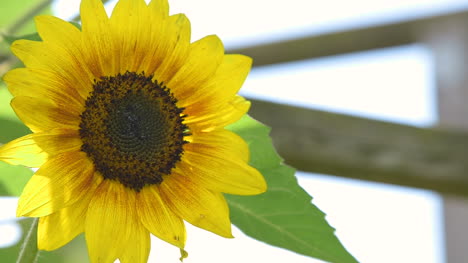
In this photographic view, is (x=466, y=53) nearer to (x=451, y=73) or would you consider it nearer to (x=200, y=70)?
(x=451, y=73)

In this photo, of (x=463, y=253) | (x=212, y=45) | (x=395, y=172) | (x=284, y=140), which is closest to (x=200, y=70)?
(x=212, y=45)

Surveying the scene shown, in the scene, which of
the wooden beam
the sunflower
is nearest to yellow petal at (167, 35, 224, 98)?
the sunflower

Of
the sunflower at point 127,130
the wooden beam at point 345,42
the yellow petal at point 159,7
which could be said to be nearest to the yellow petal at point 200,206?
the sunflower at point 127,130

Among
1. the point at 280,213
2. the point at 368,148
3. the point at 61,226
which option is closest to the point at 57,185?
the point at 61,226

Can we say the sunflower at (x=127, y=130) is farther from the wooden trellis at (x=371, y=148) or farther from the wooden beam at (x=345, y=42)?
the wooden beam at (x=345, y=42)

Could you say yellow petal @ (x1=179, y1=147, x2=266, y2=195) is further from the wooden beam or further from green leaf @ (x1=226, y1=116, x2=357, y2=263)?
the wooden beam
